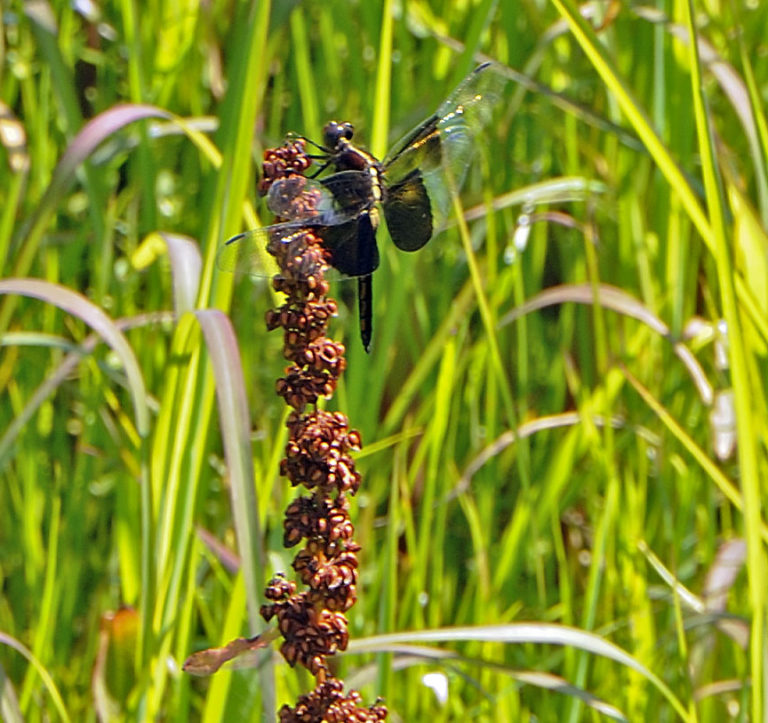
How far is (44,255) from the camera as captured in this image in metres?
1.41

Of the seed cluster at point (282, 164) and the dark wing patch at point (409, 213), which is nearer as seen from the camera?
the seed cluster at point (282, 164)

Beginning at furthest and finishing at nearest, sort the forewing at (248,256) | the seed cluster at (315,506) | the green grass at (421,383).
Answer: the green grass at (421,383) → the forewing at (248,256) → the seed cluster at (315,506)

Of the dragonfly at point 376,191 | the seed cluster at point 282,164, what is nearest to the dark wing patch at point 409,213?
the dragonfly at point 376,191

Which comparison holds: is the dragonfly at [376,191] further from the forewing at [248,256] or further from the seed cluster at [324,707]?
the seed cluster at [324,707]

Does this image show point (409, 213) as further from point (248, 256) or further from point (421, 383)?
point (421, 383)

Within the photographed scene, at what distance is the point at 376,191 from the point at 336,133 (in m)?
0.11

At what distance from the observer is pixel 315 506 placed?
58cm

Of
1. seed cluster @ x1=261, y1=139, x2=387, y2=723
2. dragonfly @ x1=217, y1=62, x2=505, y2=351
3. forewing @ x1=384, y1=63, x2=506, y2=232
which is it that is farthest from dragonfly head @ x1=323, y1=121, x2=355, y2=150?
seed cluster @ x1=261, y1=139, x2=387, y2=723

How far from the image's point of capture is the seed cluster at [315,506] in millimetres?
572

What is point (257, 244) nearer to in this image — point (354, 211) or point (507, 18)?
point (354, 211)

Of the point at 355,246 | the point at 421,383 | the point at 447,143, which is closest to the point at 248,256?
the point at 355,246

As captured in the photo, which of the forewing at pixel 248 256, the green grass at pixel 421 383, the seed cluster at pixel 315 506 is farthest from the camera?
the green grass at pixel 421 383

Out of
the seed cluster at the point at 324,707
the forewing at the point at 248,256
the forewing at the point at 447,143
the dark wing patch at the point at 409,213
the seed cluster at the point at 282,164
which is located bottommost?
the seed cluster at the point at 324,707

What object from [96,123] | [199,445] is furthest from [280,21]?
[199,445]
